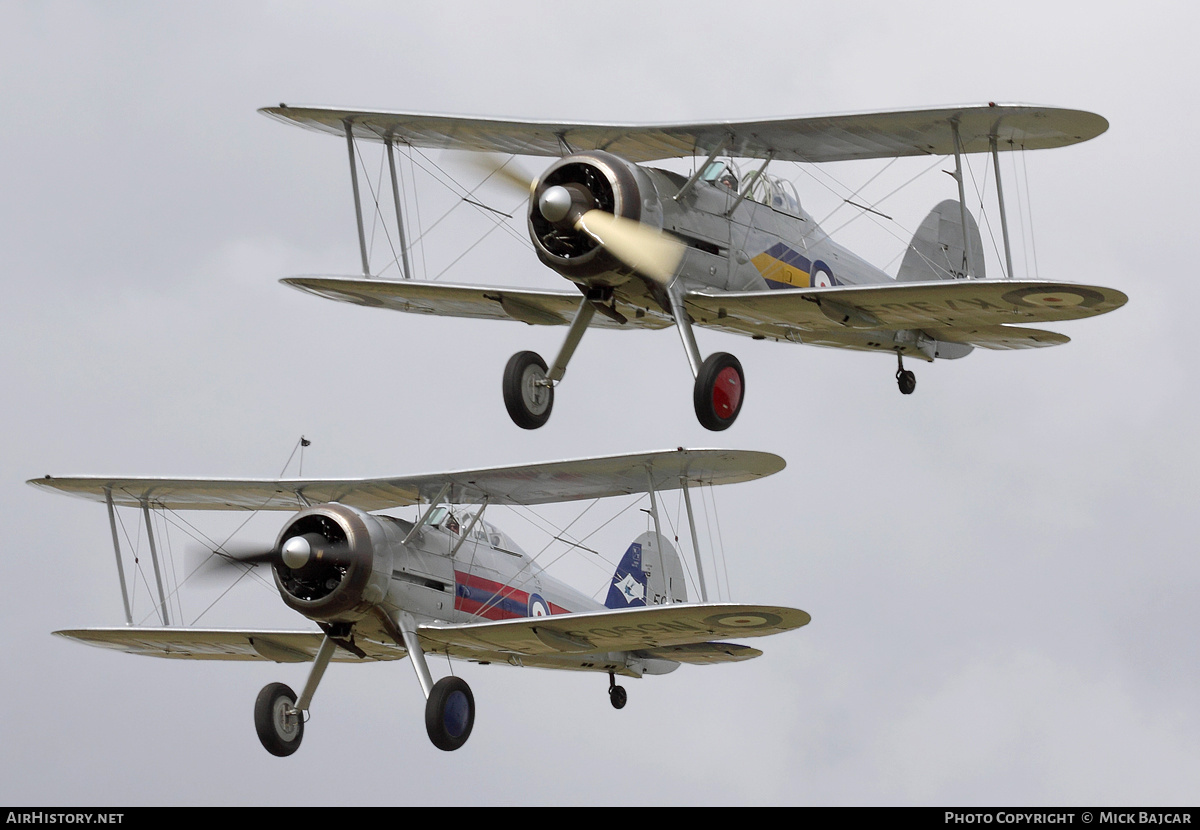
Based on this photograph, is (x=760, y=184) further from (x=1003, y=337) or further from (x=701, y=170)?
(x=1003, y=337)

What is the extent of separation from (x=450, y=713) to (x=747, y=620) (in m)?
2.69

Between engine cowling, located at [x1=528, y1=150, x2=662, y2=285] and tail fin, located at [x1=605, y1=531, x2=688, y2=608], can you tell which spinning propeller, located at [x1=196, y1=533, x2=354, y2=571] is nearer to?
engine cowling, located at [x1=528, y1=150, x2=662, y2=285]

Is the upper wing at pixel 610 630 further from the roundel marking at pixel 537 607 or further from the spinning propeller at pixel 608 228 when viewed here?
the spinning propeller at pixel 608 228

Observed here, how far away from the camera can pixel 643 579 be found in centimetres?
2330

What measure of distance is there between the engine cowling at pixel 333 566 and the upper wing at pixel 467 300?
1953 mm

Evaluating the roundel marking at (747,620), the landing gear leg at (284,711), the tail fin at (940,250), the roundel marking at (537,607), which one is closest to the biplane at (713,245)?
the roundel marking at (747,620)

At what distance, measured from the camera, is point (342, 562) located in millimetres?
18594

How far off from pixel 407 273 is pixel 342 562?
2.58 m

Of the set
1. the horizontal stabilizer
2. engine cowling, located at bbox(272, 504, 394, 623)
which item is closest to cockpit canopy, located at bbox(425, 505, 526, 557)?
engine cowling, located at bbox(272, 504, 394, 623)

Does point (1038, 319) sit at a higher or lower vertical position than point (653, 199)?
lower

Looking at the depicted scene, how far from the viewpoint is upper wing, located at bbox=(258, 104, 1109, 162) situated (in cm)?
1652

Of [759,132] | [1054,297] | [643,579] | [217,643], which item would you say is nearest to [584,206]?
[759,132]

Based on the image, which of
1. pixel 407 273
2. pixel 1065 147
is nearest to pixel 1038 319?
pixel 1065 147

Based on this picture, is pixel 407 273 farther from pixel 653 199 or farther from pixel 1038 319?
pixel 1038 319
